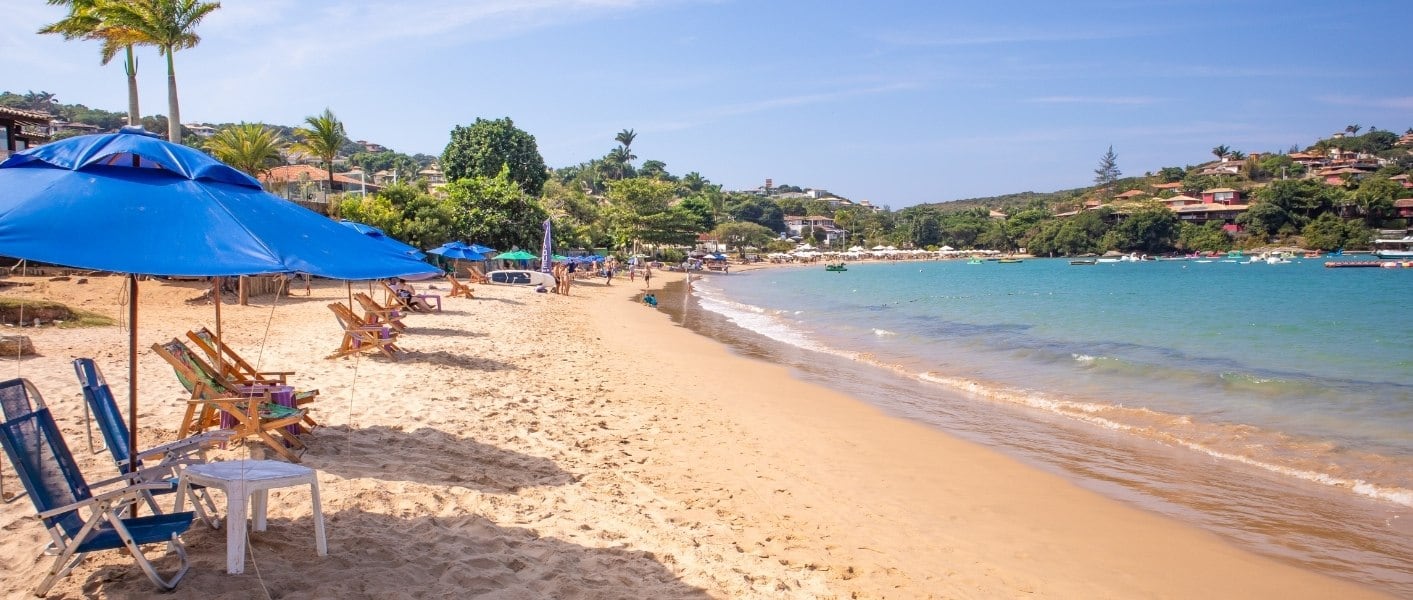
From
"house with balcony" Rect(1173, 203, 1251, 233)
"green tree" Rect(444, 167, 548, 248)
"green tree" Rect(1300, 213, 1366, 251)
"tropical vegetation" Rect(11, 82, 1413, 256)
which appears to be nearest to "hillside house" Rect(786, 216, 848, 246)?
"tropical vegetation" Rect(11, 82, 1413, 256)

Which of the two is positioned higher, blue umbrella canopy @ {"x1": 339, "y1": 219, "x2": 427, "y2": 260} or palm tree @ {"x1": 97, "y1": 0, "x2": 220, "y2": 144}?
palm tree @ {"x1": 97, "y1": 0, "x2": 220, "y2": 144}

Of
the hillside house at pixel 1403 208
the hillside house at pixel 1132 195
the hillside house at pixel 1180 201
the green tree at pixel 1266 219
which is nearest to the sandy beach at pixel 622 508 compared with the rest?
the green tree at pixel 1266 219

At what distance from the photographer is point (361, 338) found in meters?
10.3

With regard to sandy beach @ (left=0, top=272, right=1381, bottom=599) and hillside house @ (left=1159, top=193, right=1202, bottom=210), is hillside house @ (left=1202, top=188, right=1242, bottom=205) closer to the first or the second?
hillside house @ (left=1159, top=193, right=1202, bottom=210)

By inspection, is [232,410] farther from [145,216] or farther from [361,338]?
[361,338]

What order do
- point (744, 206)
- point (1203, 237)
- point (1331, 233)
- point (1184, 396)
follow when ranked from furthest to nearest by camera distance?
point (744, 206) → point (1203, 237) → point (1331, 233) → point (1184, 396)

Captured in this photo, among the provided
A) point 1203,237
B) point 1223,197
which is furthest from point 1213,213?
point 1223,197

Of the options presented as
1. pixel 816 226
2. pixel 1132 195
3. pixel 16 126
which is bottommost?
pixel 816 226

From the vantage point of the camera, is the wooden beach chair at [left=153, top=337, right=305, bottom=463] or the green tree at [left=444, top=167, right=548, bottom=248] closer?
the wooden beach chair at [left=153, top=337, right=305, bottom=463]

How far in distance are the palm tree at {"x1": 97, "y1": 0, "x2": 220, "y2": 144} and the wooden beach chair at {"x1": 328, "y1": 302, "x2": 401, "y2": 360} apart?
46.6 ft

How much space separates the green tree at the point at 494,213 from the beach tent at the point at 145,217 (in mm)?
35764

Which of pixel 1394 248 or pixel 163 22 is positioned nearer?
pixel 163 22

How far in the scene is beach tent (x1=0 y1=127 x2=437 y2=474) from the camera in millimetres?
2891

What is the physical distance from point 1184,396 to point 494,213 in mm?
32887
